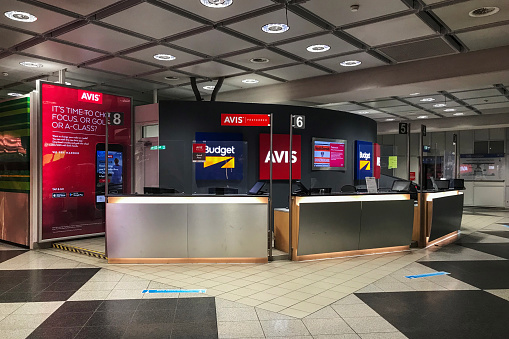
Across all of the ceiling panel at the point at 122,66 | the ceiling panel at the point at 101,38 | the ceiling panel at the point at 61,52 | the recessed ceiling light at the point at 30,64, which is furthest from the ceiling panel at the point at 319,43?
the recessed ceiling light at the point at 30,64

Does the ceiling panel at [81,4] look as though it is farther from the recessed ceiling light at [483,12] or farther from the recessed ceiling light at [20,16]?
the recessed ceiling light at [483,12]

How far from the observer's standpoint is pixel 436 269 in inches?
242

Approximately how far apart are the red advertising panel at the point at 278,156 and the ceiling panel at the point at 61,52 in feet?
12.8

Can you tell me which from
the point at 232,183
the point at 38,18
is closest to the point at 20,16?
the point at 38,18

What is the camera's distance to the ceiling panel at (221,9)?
525 centimetres

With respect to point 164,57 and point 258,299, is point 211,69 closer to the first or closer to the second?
point 164,57

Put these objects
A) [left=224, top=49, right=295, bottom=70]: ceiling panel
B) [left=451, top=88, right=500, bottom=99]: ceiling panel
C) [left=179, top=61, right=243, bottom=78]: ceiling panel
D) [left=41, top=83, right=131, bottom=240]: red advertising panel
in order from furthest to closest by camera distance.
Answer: [left=451, top=88, right=500, bottom=99]: ceiling panel, [left=179, top=61, right=243, bottom=78]: ceiling panel, [left=41, top=83, right=131, bottom=240]: red advertising panel, [left=224, top=49, right=295, bottom=70]: ceiling panel

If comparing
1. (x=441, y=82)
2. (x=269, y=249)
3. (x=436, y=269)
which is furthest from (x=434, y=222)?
(x=269, y=249)

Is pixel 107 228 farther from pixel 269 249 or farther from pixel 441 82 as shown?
pixel 441 82

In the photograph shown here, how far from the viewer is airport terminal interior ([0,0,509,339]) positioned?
4.33 m

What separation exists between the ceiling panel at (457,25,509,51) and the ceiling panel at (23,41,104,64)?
21.1ft

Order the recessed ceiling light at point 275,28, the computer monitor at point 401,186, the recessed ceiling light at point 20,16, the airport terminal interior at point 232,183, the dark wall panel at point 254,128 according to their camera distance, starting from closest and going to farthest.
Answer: the airport terminal interior at point 232,183 < the recessed ceiling light at point 20,16 < the recessed ceiling light at point 275,28 < the computer monitor at point 401,186 < the dark wall panel at point 254,128

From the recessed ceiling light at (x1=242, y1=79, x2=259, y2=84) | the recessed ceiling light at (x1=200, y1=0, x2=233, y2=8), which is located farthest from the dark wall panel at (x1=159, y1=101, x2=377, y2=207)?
the recessed ceiling light at (x1=200, y1=0, x2=233, y2=8)

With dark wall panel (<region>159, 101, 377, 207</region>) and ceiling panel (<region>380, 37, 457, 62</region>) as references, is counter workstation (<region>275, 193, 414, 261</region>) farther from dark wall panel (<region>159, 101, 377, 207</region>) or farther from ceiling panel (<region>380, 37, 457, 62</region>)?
ceiling panel (<region>380, 37, 457, 62</region>)
